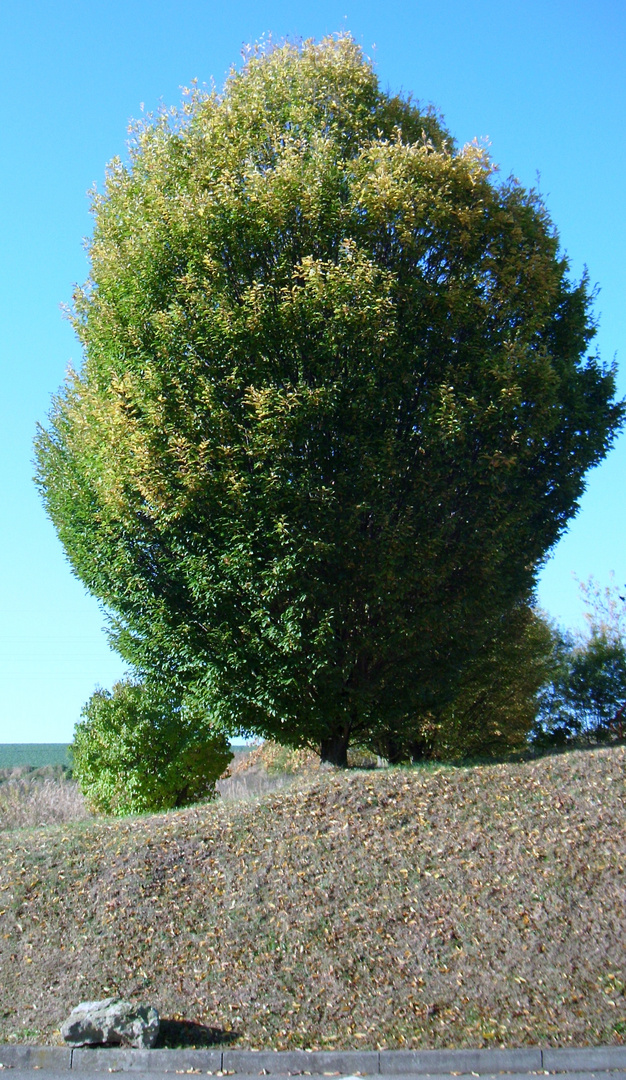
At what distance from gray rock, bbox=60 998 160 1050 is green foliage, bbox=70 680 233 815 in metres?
9.32

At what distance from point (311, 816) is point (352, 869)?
4.27ft

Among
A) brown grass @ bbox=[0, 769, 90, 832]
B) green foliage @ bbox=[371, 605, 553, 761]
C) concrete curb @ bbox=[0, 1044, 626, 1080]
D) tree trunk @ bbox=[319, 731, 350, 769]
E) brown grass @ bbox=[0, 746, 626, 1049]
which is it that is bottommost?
concrete curb @ bbox=[0, 1044, 626, 1080]

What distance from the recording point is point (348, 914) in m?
9.08

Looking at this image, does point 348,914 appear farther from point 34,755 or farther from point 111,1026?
point 34,755

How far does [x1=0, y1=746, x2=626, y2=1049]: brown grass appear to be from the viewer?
780cm

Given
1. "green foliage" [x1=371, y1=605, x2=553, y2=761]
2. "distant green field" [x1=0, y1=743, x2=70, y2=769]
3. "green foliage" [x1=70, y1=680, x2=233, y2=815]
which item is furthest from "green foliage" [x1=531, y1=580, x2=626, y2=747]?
"distant green field" [x1=0, y1=743, x2=70, y2=769]

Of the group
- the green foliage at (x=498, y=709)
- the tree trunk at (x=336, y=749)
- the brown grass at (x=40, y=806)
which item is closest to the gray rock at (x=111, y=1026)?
the tree trunk at (x=336, y=749)

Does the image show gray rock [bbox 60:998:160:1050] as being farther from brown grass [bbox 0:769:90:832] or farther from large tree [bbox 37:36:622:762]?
brown grass [bbox 0:769:90:832]

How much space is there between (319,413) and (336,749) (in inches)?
221

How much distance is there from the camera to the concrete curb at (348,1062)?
7102 mm

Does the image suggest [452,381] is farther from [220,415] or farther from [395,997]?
[395,997]

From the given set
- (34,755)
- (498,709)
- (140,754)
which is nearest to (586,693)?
(498,709)

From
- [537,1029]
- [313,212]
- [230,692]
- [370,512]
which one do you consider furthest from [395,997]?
[313,212]

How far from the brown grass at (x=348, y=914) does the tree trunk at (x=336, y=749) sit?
5.95ft
